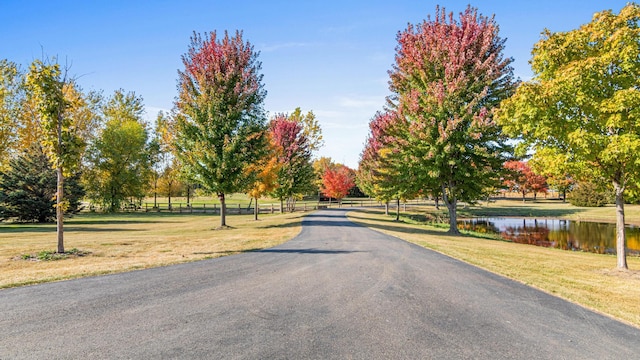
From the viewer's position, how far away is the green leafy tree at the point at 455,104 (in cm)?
2033

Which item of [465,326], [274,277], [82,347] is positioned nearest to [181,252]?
[274,277]

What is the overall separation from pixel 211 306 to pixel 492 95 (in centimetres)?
2113

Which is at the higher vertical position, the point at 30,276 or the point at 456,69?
the point at 456,69

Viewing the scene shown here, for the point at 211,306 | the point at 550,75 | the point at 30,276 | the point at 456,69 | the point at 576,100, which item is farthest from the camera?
the point at 456,69

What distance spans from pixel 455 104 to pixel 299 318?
59.0 feet

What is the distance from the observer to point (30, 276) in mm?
9086

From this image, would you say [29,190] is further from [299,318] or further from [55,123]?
[299,318]

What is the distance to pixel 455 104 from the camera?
67.5 feet

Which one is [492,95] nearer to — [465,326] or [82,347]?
[465,326]

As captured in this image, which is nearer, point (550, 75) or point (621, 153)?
point (621, 153)

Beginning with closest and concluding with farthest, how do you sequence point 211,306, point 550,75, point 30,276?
point 211,306, point 30,276, point 550,75

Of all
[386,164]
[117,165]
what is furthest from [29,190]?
[386,164]

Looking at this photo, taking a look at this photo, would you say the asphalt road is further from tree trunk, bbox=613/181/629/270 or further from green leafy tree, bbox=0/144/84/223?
green leafy tree, bbox=0/144/84/223

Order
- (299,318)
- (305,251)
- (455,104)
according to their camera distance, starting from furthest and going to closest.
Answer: (455,104)
(305,251)
(299,318)
